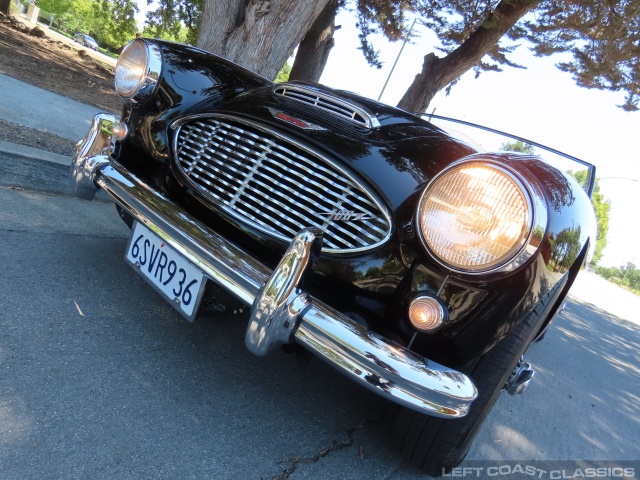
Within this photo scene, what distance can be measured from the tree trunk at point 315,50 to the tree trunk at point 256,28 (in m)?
3.75

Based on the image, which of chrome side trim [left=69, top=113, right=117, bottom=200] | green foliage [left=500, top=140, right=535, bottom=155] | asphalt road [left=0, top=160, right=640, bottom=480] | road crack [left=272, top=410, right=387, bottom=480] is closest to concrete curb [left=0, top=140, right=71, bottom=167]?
asphalt road [left=0, top=160, right=640, bottom=480]

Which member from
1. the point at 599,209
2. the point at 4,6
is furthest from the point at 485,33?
the point at 599,209

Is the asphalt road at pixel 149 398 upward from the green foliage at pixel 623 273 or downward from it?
downward

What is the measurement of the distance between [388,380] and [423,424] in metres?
0.46

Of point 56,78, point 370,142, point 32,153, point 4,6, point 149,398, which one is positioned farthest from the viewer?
point 4,6

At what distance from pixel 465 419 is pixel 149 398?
3.53ft

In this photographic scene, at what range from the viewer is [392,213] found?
1668mm

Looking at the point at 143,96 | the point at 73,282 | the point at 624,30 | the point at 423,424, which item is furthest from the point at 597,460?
the point at 624,30

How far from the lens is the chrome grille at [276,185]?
5.62 feet

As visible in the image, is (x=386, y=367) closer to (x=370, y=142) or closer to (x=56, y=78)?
(x=370, y=142)

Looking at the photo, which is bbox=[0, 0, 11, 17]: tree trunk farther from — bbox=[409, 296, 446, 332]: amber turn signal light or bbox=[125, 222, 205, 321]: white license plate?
bbox=[409, 296, 446, 332]: amber turn signal light

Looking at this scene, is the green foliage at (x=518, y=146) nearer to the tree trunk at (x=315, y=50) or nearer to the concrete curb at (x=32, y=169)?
the concrete curb at (x=32, y=169)

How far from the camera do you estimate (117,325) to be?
1.97 meters

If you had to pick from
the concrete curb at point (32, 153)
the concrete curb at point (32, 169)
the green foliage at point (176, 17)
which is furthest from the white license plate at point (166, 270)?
the green foliage at point (176, 17)
